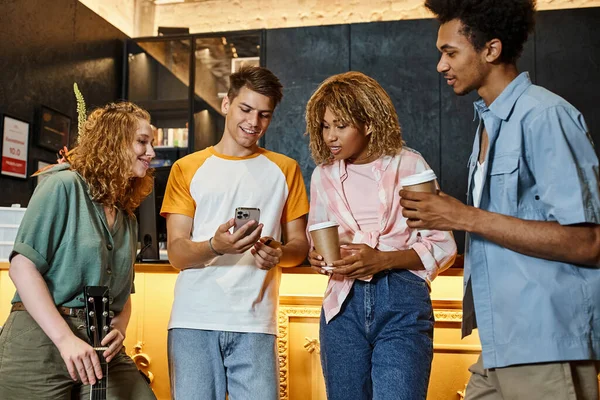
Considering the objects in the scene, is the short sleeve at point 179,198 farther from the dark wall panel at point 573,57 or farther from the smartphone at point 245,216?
the dark wall panel at point 573,57

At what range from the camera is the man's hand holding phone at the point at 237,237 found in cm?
187

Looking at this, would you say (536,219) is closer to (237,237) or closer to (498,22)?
(498,22)

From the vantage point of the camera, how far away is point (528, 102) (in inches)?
58.0

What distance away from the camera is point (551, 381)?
1.36m

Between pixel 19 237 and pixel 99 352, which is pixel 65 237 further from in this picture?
pixel 99 352

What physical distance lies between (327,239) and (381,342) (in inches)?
13.3

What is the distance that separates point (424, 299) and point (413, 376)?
0.23 meters

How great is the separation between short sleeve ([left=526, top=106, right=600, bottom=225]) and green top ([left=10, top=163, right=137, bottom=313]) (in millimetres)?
1269

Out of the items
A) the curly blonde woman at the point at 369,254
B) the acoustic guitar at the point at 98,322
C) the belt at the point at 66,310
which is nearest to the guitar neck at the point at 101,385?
the acoustic guitar at the point at 98,322

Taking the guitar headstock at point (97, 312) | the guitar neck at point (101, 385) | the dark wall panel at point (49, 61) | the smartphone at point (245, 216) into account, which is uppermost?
the dark wall panel at point (49, 61)

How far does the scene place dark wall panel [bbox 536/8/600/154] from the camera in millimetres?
5562

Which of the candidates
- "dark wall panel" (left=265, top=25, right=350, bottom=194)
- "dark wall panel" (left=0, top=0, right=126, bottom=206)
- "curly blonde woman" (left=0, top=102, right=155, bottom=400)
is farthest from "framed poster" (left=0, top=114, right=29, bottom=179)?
"curly blonde woman" (left=0, top=102, right=155, bottom=400)

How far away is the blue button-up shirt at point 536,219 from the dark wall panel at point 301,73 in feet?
14.8

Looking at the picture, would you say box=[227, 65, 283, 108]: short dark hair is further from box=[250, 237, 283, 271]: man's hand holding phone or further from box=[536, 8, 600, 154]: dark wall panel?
box=[536, 8, 600, 154]: dark wall panel
